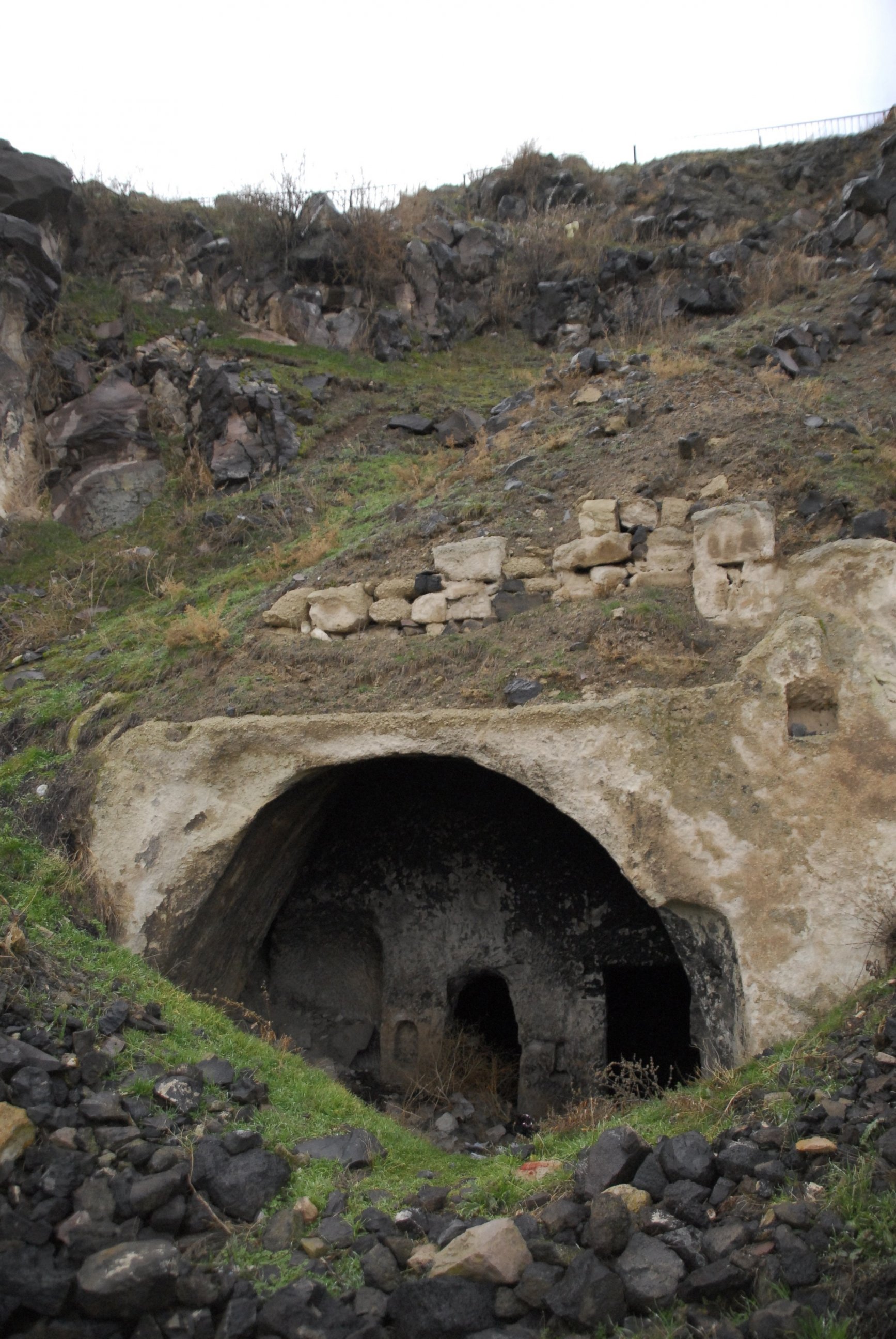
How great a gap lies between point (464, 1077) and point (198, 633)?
401 centimetres

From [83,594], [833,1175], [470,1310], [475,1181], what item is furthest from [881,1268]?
[83,594]

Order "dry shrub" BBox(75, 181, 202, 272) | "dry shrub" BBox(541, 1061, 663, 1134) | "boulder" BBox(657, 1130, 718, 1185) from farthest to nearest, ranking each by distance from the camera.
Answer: "dry shrub" BBox(75, 181, 202, 272), "dry shrub" BBox(541, 1061, 663, 1134), "boulder" BBox(657, 1130, 718, 1185)

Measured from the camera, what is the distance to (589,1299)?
340 cm

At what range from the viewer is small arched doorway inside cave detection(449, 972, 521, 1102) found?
773cm

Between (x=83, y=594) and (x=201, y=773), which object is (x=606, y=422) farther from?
(x=83, y=594)

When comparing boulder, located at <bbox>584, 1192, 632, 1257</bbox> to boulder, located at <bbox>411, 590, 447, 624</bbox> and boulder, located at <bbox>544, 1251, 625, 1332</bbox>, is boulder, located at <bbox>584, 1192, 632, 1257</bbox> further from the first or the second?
boulder, located at <bbox>411, 590, 447, 624</bbox>

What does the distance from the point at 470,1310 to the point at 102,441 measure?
37.9ft

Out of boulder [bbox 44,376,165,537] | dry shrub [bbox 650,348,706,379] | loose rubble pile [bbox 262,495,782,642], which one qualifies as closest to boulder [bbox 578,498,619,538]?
loose rubble pile [bbox 262,495,782,642]

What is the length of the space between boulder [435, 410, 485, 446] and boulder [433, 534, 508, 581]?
4955 mm

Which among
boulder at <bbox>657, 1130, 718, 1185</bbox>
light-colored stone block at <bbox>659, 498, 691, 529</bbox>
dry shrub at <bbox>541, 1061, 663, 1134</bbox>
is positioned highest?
light-colored stone block at <bbox>659, 498, 691, 529</bbox>

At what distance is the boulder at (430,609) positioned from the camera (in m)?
7.24

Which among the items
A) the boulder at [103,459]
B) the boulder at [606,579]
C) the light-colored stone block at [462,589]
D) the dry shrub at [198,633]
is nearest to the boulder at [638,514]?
the boulder at [606,579]

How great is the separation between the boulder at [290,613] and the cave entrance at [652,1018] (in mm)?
4059

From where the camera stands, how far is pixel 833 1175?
3.73m
